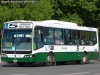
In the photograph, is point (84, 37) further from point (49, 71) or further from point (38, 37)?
point (49, 71)

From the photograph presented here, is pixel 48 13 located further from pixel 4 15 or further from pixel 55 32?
pixel 55 32

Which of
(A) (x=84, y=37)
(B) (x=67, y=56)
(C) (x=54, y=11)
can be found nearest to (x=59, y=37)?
(B) (x=67, y=56)

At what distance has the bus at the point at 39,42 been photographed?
24.5 meters

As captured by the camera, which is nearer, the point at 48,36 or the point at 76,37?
the point at 48,36

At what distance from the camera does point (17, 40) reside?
24.8m

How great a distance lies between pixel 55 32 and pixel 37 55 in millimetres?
2875

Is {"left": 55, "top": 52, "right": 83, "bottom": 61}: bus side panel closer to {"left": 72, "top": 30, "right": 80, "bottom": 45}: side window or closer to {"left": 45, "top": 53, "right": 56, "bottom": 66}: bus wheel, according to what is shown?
{"left": 45, "top": 53, "right": 56, "bottom": 66}: bus wheel

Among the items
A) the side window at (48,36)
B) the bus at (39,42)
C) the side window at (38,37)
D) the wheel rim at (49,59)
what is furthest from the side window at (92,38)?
the side window at (38,37)

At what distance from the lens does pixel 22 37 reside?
24.8m

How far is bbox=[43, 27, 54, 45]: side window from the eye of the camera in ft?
84.3

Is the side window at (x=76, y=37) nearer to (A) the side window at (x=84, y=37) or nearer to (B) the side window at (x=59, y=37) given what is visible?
(A) the side window at (x=84, y=37)

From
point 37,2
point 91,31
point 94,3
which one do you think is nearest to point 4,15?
point 37,2

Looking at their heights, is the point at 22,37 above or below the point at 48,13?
below

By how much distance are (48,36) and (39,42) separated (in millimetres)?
1220
